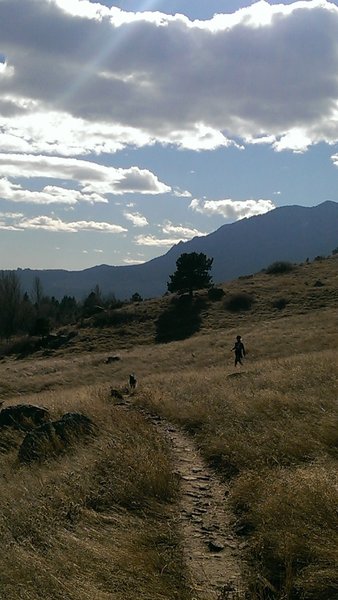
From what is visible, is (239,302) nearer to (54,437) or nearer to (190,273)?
(190,273)

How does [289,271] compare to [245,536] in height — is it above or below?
above

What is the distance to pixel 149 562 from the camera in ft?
14.6

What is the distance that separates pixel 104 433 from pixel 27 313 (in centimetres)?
8266

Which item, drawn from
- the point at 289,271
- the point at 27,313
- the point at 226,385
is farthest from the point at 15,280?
the point at 226,385

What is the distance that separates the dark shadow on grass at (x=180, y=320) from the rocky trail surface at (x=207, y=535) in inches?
1536

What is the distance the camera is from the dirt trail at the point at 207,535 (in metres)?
4.25

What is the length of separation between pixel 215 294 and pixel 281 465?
50857 mm

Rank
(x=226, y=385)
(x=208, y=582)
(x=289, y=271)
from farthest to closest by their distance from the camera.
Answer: (x=289, y=271) → (x=226, y=385) → (x=208, y=582)

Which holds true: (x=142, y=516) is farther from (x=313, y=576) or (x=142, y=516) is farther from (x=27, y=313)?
(x=27, y=313)

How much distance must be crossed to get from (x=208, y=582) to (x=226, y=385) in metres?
10.2

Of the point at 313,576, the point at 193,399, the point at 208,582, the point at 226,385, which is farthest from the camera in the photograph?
the point at 226,385

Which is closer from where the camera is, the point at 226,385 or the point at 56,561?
the point at 56,561

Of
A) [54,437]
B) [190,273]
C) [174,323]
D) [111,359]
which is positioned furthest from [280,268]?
[54,437]

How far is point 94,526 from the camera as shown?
542 cm
